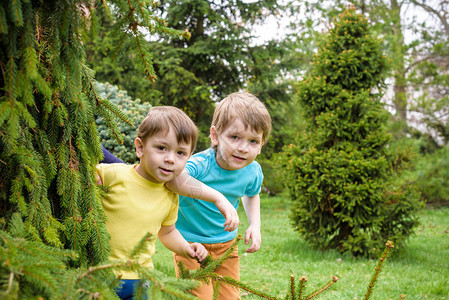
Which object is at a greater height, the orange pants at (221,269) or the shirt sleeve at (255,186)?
the shirt sleeve at (255,186)

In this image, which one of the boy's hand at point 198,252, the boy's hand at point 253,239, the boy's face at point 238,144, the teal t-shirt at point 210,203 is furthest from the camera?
the teal t-shirt at point 210,203

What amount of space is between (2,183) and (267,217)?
10.8 m

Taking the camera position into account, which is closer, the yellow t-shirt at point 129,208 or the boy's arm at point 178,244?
the yellow t-shirt at point 129,208

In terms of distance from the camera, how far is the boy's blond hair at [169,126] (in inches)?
75.3

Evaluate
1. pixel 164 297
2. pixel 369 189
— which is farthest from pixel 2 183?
pixel 369 189

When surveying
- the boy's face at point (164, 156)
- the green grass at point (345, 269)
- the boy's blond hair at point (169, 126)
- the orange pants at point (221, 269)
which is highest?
the boy's blond hair at point (169, 126)

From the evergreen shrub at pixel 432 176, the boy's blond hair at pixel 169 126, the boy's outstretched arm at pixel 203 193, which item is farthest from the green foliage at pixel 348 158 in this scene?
the evergreen shrub at pixel 432 176

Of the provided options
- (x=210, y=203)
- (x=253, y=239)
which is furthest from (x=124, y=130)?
(x=253, y=239)

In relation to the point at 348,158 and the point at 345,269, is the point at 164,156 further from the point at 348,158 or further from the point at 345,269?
the point at 348,158

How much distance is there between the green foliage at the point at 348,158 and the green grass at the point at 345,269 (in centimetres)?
36

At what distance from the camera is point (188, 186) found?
2043mm

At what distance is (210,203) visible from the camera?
9.03 ft

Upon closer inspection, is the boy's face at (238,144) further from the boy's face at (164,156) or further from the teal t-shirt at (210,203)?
the boy's face at (164,156)

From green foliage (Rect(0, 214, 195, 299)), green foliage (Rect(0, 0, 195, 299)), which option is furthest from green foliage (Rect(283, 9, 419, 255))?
green foliage (Rect(0, 214, 195, 299))
